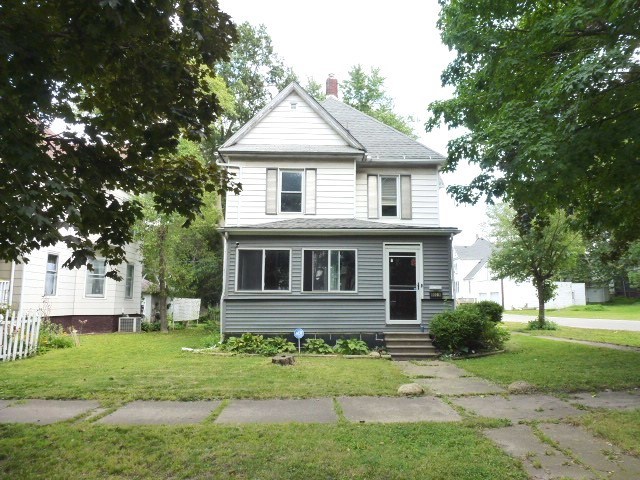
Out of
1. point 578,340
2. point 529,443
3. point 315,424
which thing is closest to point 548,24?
point 529,443

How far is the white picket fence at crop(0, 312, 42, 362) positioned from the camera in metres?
10.7

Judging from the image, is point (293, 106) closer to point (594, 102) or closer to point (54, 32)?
point (594, 102)

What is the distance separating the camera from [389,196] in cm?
1528

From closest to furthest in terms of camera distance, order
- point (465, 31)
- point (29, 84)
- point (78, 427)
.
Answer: point (29, 84) < point (78, 427) < point (465, 31)

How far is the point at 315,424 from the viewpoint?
540cm

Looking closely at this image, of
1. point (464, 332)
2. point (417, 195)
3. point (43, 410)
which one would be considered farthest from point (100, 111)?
point (417, 195)

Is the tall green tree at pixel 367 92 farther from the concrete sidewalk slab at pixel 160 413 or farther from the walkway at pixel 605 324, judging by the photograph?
the concrete sidewalk slab at pixel 160 413

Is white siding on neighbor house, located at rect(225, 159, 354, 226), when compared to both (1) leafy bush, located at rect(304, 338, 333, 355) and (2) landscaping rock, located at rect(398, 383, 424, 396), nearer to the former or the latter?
(1) leafy bush, located at rect(304, 338, 333, 355)

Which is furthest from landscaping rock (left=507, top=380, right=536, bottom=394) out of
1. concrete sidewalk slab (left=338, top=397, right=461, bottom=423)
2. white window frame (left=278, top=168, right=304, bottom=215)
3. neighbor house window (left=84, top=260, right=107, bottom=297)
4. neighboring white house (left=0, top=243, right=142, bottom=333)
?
neighbor house window (left=84, top=260, right=107, bottom=297)

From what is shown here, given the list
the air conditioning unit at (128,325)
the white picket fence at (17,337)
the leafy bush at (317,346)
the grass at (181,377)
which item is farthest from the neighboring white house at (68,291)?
the leafy bush at (317,346)

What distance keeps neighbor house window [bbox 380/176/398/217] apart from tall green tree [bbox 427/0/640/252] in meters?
4.94

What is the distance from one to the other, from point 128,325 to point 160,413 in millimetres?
16426

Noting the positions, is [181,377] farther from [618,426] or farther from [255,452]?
[618,426]

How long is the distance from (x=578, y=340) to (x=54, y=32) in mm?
17368
